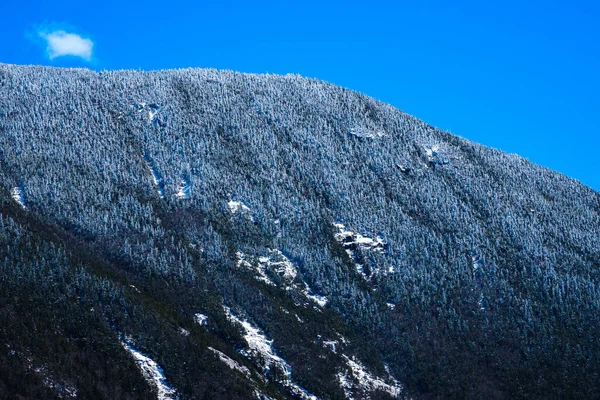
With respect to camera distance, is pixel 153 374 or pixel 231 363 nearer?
pixel 153 374

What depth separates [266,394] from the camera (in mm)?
180375

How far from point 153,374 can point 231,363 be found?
27.1m

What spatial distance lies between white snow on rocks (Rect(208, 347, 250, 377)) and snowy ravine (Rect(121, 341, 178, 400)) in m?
21.3

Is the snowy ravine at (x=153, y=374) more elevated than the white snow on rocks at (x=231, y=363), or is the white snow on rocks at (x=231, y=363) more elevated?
the white snow on rocks at (x=231, y=363)

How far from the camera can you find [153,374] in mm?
171750

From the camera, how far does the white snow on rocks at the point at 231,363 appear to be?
615 feet

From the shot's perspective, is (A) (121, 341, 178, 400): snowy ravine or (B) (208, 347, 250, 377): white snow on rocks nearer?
(A) (121, 341, 178, 400): snowy ravine

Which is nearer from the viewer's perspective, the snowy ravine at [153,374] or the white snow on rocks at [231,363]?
the snowy ravine at [153,374]

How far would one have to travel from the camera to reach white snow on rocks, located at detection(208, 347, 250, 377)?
187500mm

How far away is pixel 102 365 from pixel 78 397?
14.9 m

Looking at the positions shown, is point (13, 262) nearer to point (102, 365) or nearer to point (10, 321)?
point (10, 321)

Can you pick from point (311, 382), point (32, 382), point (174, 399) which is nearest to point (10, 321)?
point (32, 382)

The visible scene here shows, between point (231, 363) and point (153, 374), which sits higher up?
point (231, 363)

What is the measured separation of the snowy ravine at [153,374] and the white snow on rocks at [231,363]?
2134 centimetres
